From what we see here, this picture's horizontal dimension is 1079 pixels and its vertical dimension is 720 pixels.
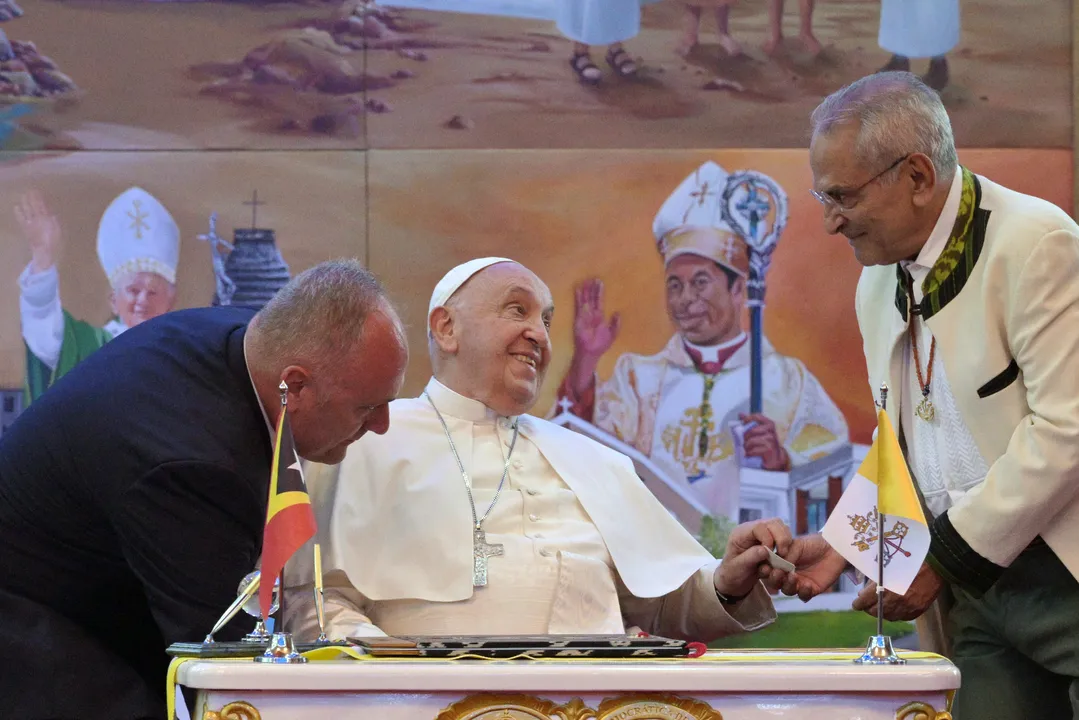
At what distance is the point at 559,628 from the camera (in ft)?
11.2

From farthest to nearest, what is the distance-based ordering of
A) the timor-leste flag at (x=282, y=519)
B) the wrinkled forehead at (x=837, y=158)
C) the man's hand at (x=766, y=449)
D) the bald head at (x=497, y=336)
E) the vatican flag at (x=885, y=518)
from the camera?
the man's hand at (x=766, y=449) → the bald head at (x=497, y=336) → the wrinkled forehead at (x=837, y=158) → the vatican flag at (x=885, y=518) → the timor-leste flag at (x=282, y=519)

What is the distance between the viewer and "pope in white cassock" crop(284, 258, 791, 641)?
3449mm

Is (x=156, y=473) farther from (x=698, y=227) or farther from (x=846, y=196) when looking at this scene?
(x=698, y=227)

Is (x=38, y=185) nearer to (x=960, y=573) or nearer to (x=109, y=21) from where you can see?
(x=109, y=21)

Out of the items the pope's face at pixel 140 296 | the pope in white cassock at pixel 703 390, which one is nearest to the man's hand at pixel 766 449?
the pope in white cassock at pixel 703 390

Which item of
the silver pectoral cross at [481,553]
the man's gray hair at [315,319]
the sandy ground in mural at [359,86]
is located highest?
the sandy ground in mural at [359,86]

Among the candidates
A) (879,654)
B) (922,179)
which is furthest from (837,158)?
(879,654)

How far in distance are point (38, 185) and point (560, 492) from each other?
2.79 metres

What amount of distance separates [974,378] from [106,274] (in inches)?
137

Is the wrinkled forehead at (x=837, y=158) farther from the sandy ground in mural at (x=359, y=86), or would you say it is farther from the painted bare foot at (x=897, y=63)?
the painted bare foot at (x=897, y=63)

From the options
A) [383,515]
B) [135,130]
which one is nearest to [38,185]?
[135,130]

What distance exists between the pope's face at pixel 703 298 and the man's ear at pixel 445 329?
163 centimetres

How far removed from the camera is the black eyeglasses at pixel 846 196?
3318mm

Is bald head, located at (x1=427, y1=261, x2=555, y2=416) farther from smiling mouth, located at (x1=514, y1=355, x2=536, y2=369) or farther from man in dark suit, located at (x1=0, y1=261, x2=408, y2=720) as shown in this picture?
man in dark suit, located at (x1=0, y1=261, x2=408, y2=720)
